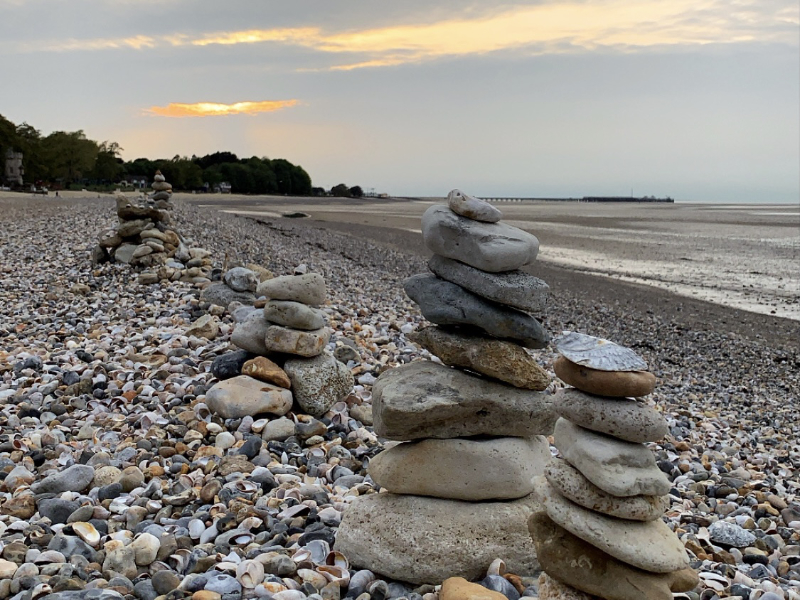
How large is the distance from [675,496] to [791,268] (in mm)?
27635

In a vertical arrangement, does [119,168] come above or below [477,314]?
above

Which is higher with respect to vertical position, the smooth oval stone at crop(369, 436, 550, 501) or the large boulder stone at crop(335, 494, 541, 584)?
the smooth oval stone at crop(369, 436, 550, 501)

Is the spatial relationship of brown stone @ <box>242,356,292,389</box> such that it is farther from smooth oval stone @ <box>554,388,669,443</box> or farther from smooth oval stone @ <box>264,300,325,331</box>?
smooth oval stone @ <box>554,388,669,443</box>

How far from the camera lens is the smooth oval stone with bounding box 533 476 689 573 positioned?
4.00 meters

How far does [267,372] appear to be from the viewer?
304 inches

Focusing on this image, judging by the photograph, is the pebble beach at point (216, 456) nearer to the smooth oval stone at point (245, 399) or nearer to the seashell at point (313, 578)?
the seashell at point (313, 578)

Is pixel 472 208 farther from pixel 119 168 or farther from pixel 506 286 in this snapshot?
Result: pixel 119 168

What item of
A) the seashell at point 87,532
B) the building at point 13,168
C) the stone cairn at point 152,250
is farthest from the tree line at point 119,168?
the seashell at point 87,532

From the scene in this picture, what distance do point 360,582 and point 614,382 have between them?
2159 mm

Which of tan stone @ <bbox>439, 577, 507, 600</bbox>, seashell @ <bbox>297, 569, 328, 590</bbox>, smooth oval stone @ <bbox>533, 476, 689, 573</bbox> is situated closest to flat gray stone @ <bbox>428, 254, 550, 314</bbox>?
smooth oval stone @ <bbox>533, 476, 689, 573</bbox>

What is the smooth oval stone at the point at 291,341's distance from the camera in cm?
783

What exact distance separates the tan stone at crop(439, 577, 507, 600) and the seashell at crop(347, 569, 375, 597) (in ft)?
1.90

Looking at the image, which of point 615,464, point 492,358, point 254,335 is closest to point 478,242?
point 492,358

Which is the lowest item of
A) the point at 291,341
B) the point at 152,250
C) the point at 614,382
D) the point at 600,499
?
the point at 600,499
